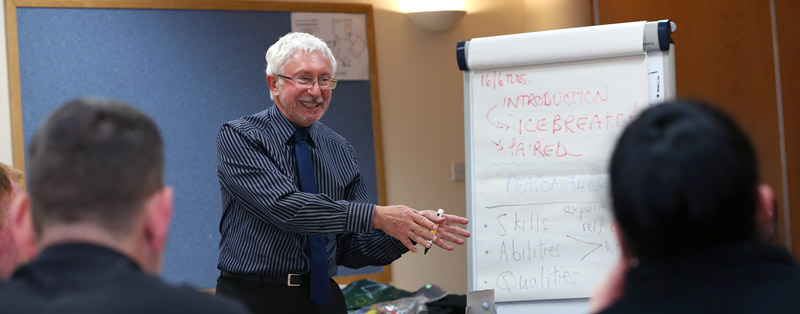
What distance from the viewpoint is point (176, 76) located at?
12.9 feet

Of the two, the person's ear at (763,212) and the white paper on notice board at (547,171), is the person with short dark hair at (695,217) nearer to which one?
the person's ear at (763,212)

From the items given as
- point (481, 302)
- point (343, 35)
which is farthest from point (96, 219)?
point (343, 35)

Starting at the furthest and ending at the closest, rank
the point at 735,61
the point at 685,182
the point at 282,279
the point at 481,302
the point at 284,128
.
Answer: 1. the point at 735,61
2. the point at 481,302
3. the point at 284,128
4. the point at 282,279
5. the point at 685,182

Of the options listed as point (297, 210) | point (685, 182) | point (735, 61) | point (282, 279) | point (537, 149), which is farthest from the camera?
point (735, 61)

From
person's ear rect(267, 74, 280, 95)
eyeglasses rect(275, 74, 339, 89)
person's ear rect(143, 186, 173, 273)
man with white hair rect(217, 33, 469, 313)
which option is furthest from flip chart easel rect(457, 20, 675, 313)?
person's ear rect(143, 186, 173, 273)

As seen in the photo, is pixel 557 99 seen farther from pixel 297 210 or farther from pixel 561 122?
pixel 297 210

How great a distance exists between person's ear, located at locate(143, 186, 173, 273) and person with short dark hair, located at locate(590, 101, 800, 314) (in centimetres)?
55

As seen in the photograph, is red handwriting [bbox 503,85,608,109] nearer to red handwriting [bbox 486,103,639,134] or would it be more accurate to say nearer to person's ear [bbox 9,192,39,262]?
red handwriting [bbox 486,103,639,134]

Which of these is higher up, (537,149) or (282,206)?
(537,149)

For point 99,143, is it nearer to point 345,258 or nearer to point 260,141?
point 260,141

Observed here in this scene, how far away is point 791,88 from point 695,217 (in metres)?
3.27

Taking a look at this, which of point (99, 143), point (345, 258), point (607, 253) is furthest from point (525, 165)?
point (99, 143)

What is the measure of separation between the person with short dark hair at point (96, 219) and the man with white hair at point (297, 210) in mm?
1305

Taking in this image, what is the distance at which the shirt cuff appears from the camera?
2371 millimetres
